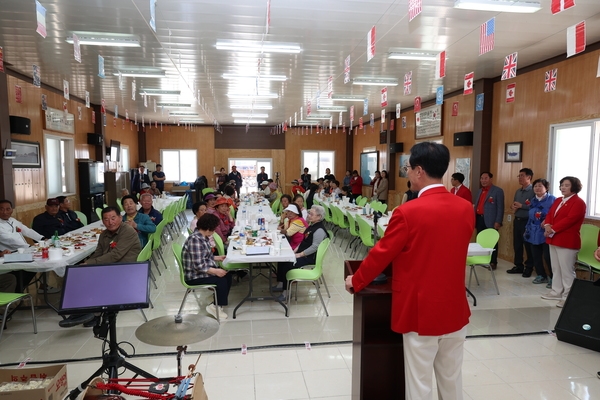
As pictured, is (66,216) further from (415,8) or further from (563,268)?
(563,268)

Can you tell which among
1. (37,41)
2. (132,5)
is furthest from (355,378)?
(37,41)

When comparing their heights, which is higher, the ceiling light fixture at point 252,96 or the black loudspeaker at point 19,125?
the ceiling light fixture at point 252,96

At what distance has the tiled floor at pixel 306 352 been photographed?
3.33m

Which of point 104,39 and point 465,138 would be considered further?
point 465,138

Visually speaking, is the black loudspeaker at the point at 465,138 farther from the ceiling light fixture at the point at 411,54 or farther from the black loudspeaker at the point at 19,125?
the black loudspeaker at the point at 19,125

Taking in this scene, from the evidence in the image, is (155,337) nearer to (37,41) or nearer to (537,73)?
(37,41)

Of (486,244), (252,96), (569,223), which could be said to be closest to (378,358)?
(486,244)

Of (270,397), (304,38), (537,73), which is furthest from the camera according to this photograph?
(537,73)

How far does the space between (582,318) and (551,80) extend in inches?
164

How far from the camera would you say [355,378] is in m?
2.70

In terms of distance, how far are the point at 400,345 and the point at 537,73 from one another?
21.7 feet

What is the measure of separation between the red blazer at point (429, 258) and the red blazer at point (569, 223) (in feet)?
12.8

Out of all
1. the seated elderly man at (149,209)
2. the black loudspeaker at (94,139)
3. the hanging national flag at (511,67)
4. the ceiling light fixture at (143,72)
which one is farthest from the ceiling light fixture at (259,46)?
the black loudspeaker at (94,139)

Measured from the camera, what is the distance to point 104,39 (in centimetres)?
578
